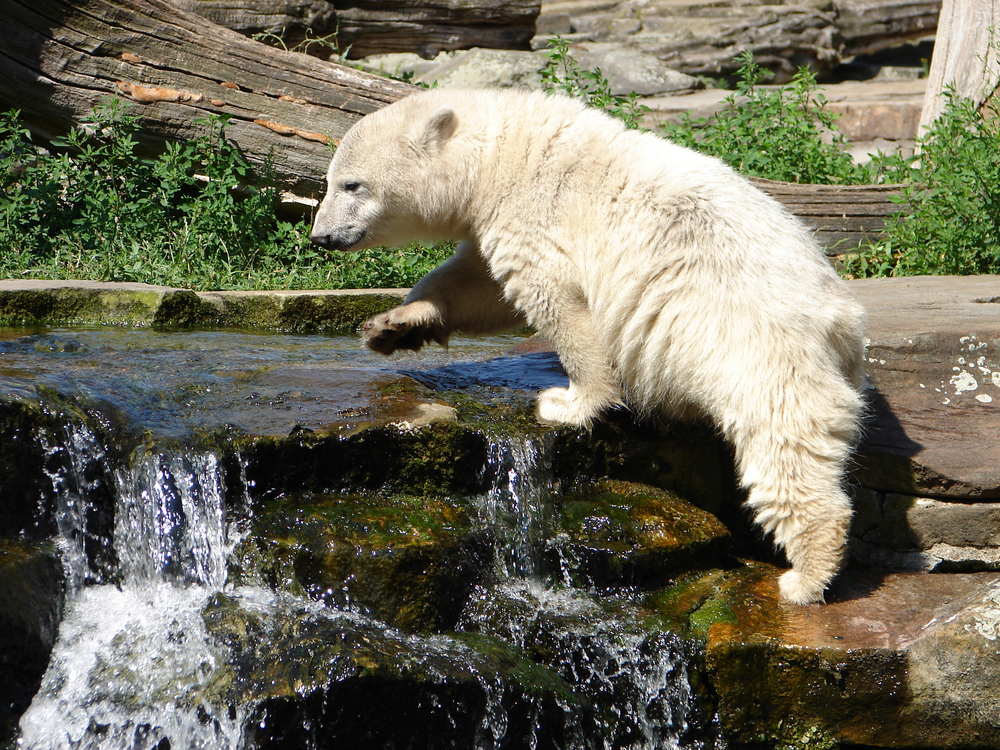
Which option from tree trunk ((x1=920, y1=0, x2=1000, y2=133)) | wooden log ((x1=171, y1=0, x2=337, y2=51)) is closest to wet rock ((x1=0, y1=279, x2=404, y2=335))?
wooden log ((x1=171, y1=0, x2=337, y2=51))

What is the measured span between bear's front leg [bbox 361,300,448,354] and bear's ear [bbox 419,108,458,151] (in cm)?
62

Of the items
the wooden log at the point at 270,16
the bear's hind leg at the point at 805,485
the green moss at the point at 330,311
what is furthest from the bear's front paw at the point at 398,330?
the wooden log at the point at 270,16

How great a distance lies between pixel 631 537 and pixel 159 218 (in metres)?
4.77

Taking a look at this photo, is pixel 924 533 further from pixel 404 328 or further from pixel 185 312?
pixel 185 312

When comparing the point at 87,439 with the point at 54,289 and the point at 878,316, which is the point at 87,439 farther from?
the point at 878,316

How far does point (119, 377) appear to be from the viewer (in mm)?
4199

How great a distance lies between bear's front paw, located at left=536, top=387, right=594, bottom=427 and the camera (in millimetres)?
4039

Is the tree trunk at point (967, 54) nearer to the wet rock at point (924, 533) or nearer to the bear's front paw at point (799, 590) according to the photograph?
the wet rock at point (924, 533)

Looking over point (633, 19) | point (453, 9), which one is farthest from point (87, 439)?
point (633, 19)

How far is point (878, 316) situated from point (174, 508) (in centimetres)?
306

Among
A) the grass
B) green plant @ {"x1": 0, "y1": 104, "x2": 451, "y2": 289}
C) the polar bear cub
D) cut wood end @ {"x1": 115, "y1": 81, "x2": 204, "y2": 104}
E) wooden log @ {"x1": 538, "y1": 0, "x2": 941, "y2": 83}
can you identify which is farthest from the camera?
wooden log @ {"x1": 538, "y1": 0, "x2": 941, "y2": 83}

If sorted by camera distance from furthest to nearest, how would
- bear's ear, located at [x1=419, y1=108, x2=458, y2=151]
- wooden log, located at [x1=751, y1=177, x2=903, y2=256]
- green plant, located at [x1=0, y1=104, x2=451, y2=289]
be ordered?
wooden log, located at [x1=751, y1=177, x2=903, y2=256] < green plant, located at [x1=0, y1=104, x2=451, y2=289] < bear's ear, located at [x1=419, y1=108, x2=458, y2=151]

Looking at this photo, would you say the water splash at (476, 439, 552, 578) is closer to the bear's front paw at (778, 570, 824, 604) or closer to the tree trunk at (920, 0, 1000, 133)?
the bear's front paw at (778, 570, 824, 604)

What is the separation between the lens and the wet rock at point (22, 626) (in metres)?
3.00
